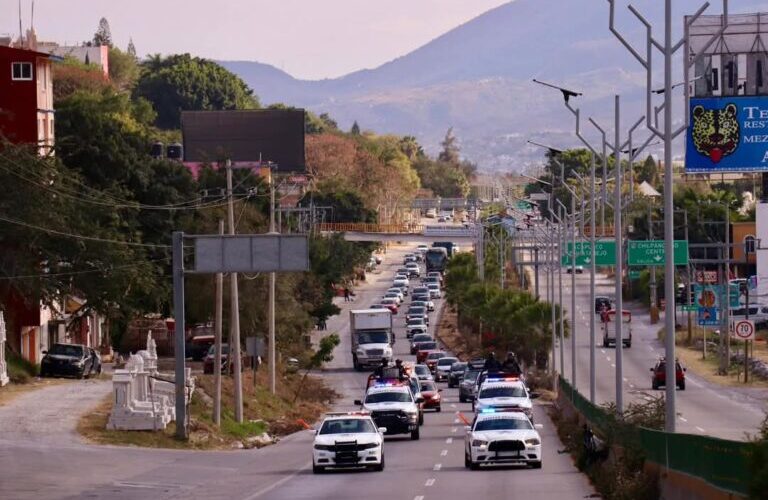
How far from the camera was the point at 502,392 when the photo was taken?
5262cm

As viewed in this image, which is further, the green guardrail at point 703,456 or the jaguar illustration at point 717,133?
the jaguar illustration at point 717,133

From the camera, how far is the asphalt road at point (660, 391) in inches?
2138

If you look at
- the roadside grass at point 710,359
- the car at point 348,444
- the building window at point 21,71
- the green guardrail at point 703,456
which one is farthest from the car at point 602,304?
the green guardrail at point 703,456

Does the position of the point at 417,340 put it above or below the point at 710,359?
above

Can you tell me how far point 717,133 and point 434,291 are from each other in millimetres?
95131

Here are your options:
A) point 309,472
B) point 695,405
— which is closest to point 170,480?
point 309,472

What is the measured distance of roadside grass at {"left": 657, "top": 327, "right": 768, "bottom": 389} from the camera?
80.0 metres

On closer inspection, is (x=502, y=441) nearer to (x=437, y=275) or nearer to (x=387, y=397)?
(x=387, y=397)

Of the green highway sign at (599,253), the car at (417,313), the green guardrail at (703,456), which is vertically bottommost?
the car at (417,313)

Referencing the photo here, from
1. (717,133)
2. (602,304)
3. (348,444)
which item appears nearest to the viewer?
(348,444)

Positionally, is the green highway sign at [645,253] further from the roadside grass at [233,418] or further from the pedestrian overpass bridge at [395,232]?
the pedestrian overpass bridge at [395,232]

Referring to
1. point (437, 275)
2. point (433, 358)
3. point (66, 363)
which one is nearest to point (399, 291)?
point (437, 275)

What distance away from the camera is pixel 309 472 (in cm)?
4084

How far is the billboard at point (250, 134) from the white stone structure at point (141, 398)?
11112cm
